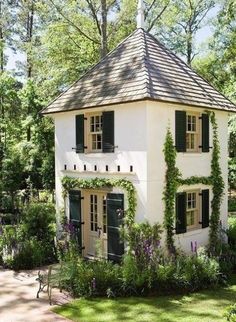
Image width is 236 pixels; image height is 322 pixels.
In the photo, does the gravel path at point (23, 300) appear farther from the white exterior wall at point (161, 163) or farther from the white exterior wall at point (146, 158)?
the white exterior wall at point (161, 163)

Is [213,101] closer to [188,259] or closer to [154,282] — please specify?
[188,259]

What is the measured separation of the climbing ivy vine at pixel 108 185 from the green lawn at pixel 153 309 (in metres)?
2.76

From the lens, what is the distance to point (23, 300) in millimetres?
10781

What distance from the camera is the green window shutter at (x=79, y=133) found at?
1413 cm

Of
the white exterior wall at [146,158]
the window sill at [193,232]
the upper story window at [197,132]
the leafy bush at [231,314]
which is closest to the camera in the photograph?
the leafy bush at [231,314]

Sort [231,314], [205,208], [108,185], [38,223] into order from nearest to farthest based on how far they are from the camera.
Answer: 1. [231,314]
2. [108,185]
3. [205,208]
4. [38,223]

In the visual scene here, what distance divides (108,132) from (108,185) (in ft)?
5.79

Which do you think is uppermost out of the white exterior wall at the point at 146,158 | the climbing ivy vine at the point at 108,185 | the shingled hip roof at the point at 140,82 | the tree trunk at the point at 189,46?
the tree trunk at the point at 189,46

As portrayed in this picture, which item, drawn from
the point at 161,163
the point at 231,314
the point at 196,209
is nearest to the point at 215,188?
the point at 196,209

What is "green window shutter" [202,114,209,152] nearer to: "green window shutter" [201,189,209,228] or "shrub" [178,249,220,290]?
"green window shutter" [201,189,209,228]

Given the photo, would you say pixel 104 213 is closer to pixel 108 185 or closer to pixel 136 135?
pixel 108 185

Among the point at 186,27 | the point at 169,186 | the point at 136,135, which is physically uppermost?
the point at 186,27

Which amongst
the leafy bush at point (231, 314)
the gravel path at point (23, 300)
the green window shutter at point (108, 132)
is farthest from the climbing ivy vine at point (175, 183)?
the leafy bush at point (231, 314)

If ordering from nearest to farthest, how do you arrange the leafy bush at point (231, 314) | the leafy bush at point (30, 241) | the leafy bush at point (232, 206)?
the leafy bush at point (231, 314)
the leafy bush at point (30, 241)
the leafy bush at point (232, 206)
